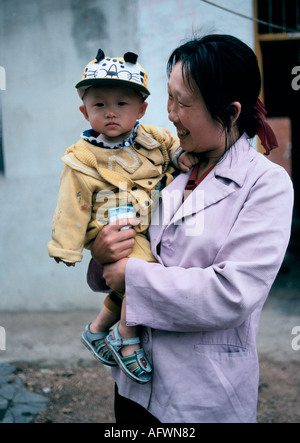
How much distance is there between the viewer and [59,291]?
15.8 feet

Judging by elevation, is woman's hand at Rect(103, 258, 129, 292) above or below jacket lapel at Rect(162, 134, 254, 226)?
below

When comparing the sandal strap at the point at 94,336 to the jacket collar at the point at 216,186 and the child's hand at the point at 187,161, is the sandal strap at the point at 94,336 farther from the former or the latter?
the child's hand at the point at 187,161

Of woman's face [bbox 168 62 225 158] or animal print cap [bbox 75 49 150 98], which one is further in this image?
animal print cap [bbox 75 49 150 98]

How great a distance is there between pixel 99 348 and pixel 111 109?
95 cm

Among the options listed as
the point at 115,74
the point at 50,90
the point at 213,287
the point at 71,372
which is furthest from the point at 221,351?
the point at 50,90

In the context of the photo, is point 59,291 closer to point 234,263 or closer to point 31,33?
point 31,33

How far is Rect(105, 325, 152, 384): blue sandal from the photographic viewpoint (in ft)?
4.85

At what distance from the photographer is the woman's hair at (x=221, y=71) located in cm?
137

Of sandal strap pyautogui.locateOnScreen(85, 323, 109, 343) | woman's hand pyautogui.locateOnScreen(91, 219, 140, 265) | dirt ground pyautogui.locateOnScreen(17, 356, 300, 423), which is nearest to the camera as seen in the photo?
woman's hand pyautogui.locateOnScreen(91, 219, 140, 265)

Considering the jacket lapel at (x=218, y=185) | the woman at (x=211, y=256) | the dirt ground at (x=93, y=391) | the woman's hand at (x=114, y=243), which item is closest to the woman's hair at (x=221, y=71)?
the woman at (x=211, y=256)

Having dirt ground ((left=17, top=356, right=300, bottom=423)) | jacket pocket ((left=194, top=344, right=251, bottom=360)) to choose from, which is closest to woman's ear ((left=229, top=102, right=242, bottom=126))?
jacket pocket ((left=194, top=344, right=251, bottom=360))

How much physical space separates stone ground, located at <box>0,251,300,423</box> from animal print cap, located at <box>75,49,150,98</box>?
2541 millimetres

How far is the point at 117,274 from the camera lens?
58.0 inches

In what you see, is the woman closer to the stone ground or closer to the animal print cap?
the animal print cap
